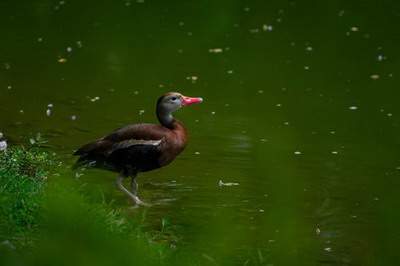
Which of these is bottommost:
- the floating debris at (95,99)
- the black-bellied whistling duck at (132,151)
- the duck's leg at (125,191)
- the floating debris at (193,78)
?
the floating debris at (193,78)

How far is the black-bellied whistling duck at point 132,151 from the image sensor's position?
628 cm

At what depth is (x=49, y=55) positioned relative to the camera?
11125 millimetres

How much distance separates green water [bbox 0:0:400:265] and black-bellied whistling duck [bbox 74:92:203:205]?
18 centimetres

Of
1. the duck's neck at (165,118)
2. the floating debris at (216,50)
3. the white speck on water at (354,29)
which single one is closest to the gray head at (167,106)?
the duck's neck at (165,118)

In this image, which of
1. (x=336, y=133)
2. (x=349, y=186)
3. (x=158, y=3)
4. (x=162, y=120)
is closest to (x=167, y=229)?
(x=162, y=120)

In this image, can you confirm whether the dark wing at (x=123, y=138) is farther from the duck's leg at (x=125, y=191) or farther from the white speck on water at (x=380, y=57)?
the white speck on water at (x=380, y=57)

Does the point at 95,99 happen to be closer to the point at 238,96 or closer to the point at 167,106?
the point at 238,96

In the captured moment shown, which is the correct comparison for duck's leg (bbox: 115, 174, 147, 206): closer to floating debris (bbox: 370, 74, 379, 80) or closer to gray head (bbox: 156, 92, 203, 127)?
gray head (bbox: 156, 92, 203, 127)

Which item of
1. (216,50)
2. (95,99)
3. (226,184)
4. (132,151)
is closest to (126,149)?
(132,151)

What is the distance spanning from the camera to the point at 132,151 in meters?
6.29

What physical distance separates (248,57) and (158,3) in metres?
3.36

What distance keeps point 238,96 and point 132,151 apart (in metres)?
3.45

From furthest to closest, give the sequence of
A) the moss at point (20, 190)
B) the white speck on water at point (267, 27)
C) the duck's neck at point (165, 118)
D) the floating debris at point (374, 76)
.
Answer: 1. the white speck on water at point (267, 27)
2. the floating debris at point (374, 76)
3. the duck's neck at point (165, 118)
4. the moss at point (20, 190)

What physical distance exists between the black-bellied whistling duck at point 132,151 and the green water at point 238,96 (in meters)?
0.18
